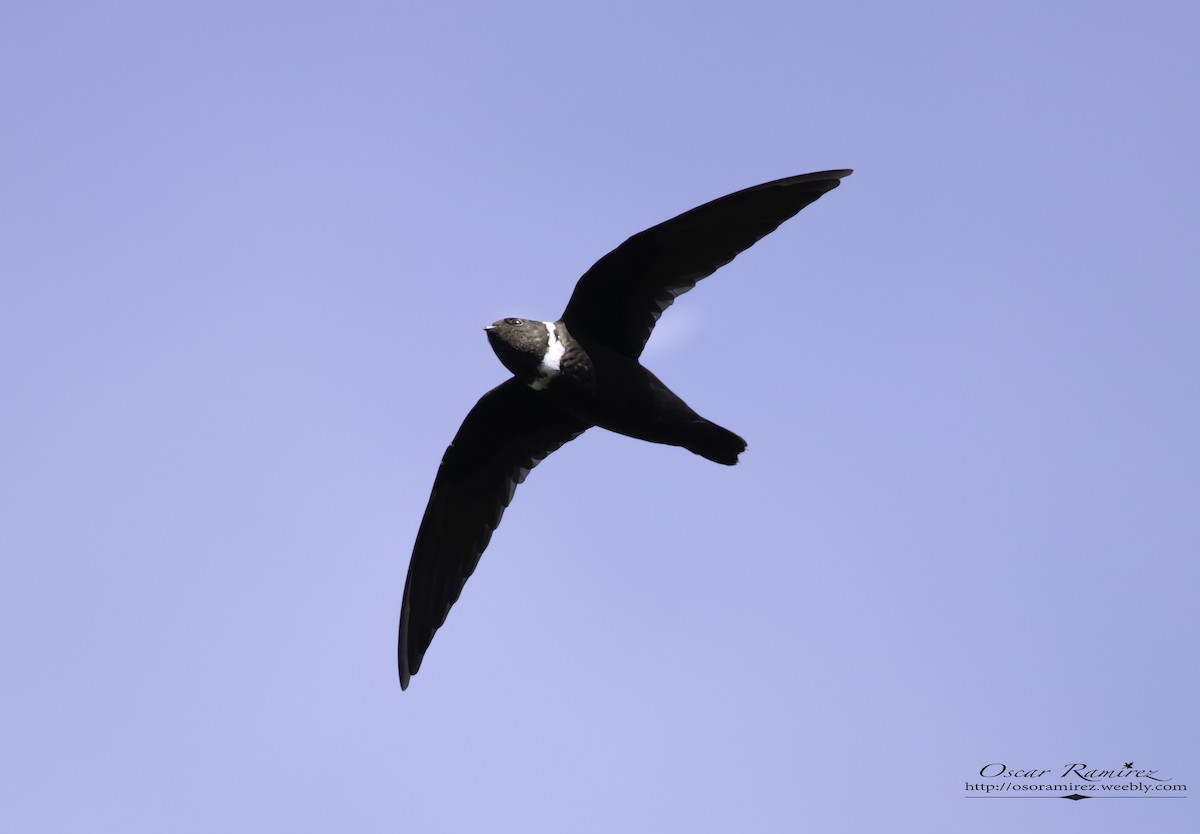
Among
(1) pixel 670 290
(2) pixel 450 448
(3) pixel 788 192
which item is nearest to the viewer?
(3) pixel 788 192

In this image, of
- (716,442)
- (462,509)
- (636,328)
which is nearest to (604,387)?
(636,328)

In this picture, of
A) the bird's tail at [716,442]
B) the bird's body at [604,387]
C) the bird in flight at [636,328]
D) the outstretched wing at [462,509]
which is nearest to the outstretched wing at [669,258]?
the bird in flight at [636,328]

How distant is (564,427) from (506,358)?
4.88 ft

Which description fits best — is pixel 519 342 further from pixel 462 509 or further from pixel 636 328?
pixel 462 509

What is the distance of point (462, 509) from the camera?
33.9 feet

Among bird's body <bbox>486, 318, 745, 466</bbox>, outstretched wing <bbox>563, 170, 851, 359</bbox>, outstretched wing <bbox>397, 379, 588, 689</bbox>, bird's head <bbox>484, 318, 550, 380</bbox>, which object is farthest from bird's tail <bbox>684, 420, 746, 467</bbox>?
outstretched wing <bbox>397, 379, 588, 689</bbox>

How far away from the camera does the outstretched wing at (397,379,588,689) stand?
10.1 metres

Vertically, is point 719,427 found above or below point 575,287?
below

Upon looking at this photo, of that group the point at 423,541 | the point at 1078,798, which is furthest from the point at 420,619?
the point at 1078,798

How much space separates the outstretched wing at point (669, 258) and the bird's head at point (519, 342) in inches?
13.6

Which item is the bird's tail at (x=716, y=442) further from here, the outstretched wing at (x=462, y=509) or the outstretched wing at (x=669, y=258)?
the outstretched wing at (x=462, y=509)

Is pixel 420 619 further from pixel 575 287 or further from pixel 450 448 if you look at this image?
pixel 575 287

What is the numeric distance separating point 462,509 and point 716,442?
7.90ft

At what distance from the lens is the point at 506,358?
8.79 meters
